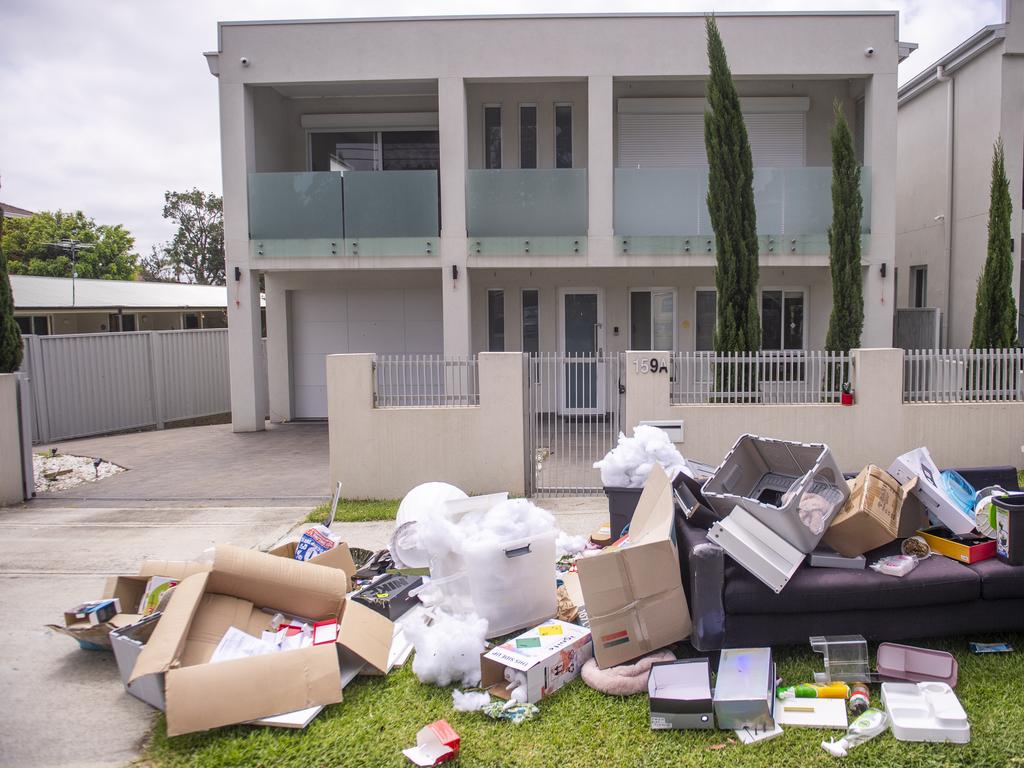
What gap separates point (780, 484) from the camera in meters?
5.41

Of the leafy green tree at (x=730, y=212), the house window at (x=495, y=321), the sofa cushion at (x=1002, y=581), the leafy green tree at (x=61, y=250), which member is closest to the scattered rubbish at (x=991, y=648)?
the sofa cushion at (x=1002, y=581)

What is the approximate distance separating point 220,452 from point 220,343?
20.6 ft

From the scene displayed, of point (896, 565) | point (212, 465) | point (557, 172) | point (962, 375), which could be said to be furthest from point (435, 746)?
point (557, 172)

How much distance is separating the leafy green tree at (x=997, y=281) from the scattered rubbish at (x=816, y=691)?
8.85 m

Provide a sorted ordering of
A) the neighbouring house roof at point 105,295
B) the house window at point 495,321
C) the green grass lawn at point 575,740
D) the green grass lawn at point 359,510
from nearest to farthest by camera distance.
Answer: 1. the green grass lawn at point 575,740
2. the green grass lawn at point 359,510
3. the house window at point 495,321
4. the neighbouring house roof at point 105,295

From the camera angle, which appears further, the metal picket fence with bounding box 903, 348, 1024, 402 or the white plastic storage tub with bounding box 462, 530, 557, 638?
the metal picket fence with bounding box 903, 348, 1024, 402

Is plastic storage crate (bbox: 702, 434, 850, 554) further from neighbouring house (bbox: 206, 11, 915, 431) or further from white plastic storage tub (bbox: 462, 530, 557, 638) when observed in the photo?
neighbouring house (bbox: 206, 11, 915, 431)

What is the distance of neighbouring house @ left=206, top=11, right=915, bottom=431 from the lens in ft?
40.4

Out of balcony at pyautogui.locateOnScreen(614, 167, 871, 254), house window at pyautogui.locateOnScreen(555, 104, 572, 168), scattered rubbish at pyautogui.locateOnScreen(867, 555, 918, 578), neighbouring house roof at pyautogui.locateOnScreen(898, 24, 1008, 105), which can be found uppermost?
neighbouring house roof at pyautogui.locateOnScreen(898, 24, 1008, 105)

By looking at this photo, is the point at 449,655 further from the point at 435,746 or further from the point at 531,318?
the point at 531,318

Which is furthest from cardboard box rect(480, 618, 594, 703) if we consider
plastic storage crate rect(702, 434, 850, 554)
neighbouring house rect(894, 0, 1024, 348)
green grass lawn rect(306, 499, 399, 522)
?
neighbouring house rect(894, 0, 1024, 348)

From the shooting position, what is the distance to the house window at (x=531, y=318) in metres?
14.3

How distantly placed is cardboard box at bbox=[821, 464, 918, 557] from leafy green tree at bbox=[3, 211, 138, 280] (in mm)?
38921

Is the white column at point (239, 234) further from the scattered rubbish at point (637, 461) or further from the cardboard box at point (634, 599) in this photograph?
the cardboard box at point (634, 599)
